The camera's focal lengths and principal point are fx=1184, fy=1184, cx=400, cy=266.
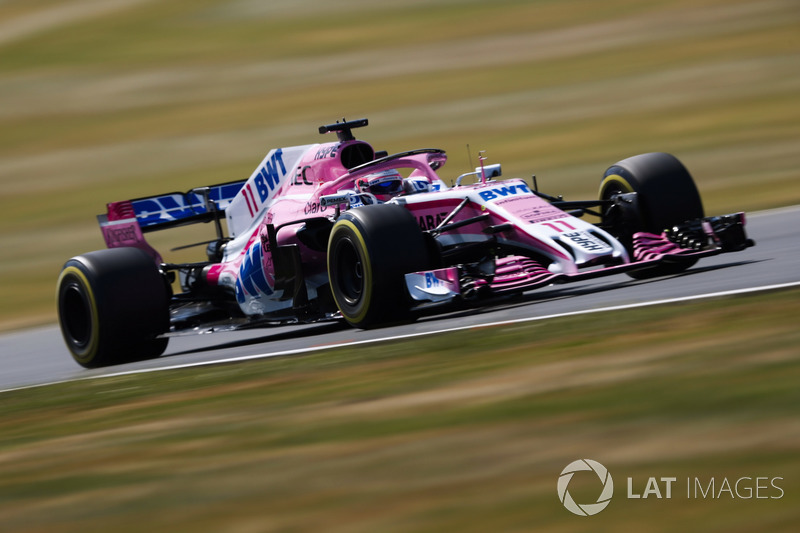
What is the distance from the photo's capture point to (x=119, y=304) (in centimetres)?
1102

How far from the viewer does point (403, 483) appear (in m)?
4.66

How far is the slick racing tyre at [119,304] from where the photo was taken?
11008 millimetres

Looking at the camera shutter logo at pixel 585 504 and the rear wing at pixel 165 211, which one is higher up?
the rear wing at pixel 165 211

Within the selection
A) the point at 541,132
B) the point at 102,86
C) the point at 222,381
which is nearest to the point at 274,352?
the point at 222,381

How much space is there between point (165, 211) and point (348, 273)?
383 cm

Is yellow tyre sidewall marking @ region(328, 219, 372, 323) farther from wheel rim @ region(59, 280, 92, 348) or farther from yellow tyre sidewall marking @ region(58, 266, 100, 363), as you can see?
wheel rim @ region(59, 280, 92, 348)

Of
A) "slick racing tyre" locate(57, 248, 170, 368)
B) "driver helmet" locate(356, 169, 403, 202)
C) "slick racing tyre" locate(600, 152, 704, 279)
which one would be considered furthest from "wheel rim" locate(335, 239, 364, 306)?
"slick racing tyre" locate(600, 152, 704, 279)

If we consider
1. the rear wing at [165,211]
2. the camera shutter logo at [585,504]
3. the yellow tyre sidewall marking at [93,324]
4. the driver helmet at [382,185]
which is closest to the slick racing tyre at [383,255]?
→ the driver helmet at [382,185]

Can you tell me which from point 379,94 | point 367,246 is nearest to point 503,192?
point 367,246

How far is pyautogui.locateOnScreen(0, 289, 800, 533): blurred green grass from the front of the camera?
4.21m

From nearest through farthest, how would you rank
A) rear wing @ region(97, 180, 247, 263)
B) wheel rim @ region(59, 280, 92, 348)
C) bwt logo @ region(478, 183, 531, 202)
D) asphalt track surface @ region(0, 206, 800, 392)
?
asphalt track surface @ region(0, 206, 800, 392) < bwt logo @ region(478, 183, 531, 202) < wheel rim @ region(59, 280, 92, 348) < rear wing @ region(97, 180, 247, 263)

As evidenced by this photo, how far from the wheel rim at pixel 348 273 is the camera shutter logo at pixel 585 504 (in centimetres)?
565

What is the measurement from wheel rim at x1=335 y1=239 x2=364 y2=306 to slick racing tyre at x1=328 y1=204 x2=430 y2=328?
0.15 metres

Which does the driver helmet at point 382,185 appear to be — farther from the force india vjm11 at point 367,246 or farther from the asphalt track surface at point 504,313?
the asphalt track surface at point 504,313
